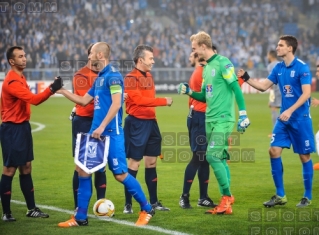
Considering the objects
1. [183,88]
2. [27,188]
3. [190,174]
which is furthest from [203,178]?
[27,188]

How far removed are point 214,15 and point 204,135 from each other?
3254 centimetres

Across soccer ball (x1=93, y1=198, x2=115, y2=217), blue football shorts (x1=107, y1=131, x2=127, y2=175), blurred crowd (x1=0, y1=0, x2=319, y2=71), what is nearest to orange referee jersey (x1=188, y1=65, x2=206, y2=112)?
blue football shorts (x1=107, y1=131, x2=127, y2=175)

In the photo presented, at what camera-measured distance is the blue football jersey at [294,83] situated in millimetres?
8555

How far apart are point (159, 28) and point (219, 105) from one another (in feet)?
102

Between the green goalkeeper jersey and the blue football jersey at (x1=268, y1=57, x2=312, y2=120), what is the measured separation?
3.07 ft

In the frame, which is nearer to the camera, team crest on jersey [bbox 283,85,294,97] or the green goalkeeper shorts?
the green goalkeeper shorts

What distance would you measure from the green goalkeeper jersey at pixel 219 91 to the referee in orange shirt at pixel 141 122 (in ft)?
2.47

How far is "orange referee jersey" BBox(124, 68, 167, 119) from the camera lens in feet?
26.7

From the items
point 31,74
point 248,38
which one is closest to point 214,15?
point 248,38

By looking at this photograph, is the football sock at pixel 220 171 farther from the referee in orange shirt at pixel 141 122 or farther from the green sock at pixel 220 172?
the referee in orange shirt at pixel 141 122

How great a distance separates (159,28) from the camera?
38.7 m

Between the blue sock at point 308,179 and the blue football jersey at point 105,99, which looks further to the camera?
the blue sock at point 308,179

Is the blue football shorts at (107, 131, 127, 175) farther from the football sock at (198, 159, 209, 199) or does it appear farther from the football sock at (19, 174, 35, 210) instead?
the football sock at (198, 159, 209, 199)

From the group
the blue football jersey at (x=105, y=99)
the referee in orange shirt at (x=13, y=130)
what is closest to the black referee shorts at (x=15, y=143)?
the referee in orange shirt at (x=13, y=130)
